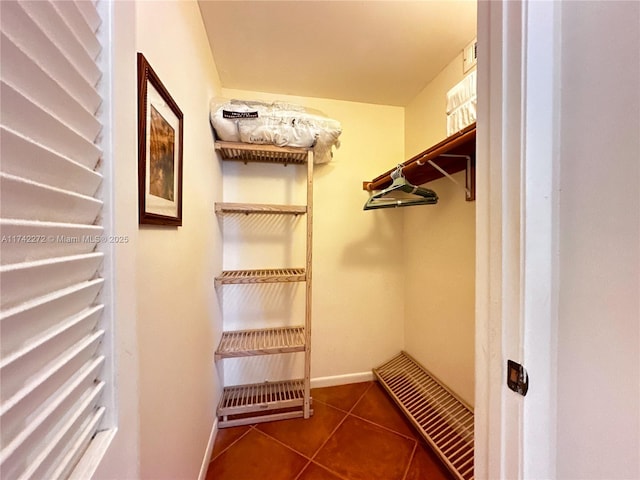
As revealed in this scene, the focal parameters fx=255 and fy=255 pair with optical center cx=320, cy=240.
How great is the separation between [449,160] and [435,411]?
4.47 ft

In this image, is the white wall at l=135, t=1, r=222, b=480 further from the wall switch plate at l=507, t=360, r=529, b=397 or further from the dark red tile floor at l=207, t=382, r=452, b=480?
the wall switch plate at l=507, t=360, r=529, b=397

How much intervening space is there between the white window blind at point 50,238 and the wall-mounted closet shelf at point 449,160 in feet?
3.52

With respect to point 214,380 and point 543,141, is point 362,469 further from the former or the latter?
point 543,141

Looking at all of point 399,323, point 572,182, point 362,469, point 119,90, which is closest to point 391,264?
point 399,323

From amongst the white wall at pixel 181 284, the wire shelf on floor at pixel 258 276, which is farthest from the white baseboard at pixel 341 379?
the wire shelf on floor at pixel 258 276

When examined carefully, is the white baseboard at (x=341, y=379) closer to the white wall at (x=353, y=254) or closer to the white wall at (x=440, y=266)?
the white wall at (x=353, y=254)

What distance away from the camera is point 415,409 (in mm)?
1486

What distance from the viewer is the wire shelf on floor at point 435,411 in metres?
1.19

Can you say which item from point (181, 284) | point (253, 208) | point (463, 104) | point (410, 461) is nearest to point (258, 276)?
point (253, 208)

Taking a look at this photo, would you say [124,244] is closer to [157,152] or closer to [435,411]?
[157,152]

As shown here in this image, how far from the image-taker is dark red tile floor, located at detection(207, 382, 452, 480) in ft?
4.01

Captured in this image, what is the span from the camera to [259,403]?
157cm

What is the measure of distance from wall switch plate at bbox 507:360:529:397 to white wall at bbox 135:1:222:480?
→ 2.38ft

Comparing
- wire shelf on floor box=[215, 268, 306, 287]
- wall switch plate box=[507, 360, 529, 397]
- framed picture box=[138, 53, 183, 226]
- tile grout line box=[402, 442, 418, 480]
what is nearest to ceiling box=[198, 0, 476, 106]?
framed picture box=[138, 53, 183, 226]
